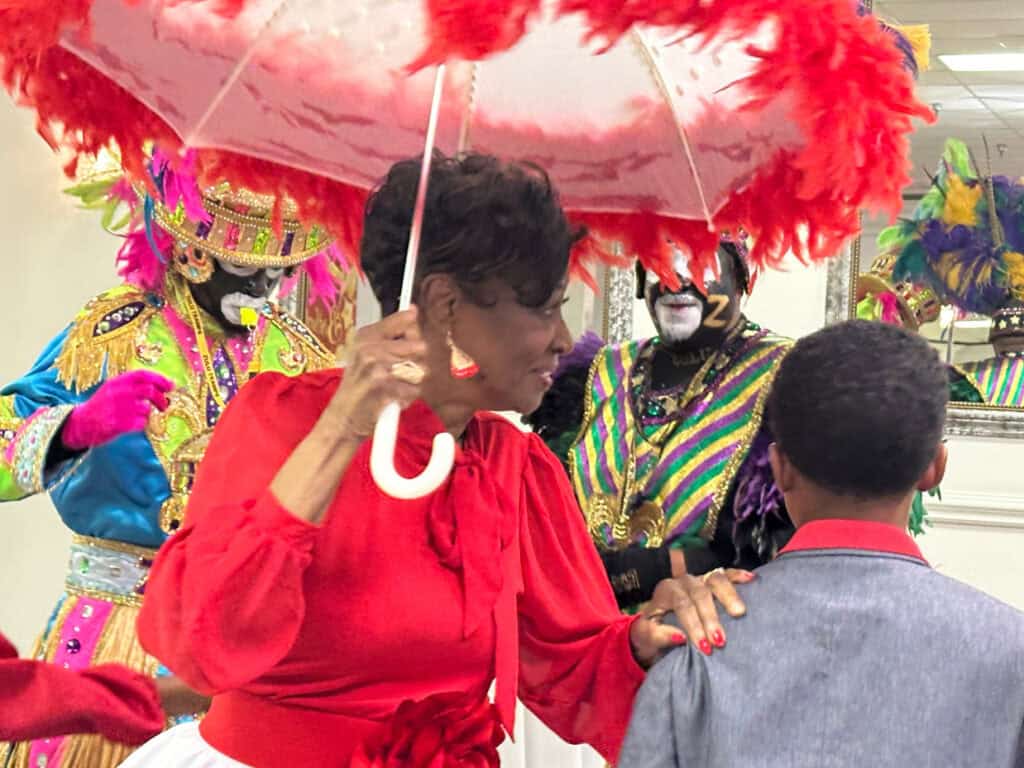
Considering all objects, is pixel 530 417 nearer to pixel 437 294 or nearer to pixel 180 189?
pixel 180 189

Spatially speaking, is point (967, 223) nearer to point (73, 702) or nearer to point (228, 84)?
point (228, 84)

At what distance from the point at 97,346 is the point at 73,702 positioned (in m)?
1.09

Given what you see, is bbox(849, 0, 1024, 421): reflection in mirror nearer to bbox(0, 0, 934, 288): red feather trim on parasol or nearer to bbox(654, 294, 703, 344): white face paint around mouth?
bbox(654, 294, 703, 344): white face paint around mouth

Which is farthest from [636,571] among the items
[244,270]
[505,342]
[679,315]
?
[505,342]

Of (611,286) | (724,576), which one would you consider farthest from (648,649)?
(611,286)

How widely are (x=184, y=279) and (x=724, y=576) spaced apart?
4.93ft

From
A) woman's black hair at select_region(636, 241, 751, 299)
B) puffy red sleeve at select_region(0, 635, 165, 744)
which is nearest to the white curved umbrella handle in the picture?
puffy red sleeve at select_region(0, 635, 165, 744)

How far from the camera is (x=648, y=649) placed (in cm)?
158

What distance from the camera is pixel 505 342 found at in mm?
1551

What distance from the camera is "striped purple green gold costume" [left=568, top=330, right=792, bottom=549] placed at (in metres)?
2.73

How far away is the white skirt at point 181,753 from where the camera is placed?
1552 millimetres

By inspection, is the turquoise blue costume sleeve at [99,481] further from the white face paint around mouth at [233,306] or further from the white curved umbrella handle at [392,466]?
the white curved umbrella handle at [392,466]

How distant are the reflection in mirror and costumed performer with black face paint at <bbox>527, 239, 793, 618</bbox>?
1761mm

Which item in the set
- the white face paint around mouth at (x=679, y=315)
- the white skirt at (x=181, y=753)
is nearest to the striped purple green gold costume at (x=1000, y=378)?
the white face paint around mouth at (x=679, y=315)
